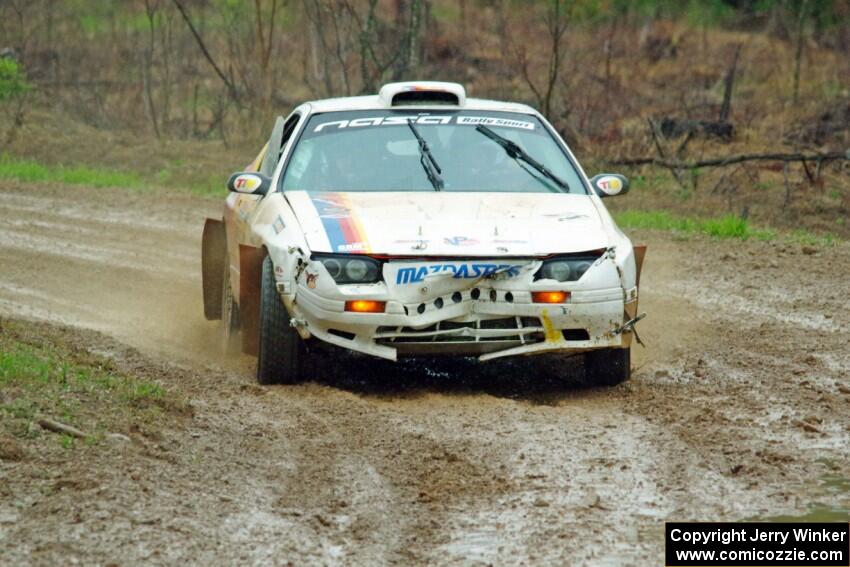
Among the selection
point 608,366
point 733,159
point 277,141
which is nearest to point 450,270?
point 608,366

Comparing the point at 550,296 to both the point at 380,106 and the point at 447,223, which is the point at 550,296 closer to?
the point at 447,223

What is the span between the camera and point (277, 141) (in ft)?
29.5

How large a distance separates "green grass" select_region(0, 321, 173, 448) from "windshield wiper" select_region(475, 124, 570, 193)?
2.59m

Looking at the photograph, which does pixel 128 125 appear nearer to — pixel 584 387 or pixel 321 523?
pixel 584 387

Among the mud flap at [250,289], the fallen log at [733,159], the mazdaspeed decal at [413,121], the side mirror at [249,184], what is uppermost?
the mazdaspeed decal at [413,121]

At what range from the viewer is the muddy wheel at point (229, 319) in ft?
29.2

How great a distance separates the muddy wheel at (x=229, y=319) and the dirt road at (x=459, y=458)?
0.21 metres

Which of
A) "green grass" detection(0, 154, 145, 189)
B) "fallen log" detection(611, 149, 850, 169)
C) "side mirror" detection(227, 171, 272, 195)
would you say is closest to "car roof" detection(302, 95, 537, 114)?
"side mirror" detection(227, 171, 272, 195)

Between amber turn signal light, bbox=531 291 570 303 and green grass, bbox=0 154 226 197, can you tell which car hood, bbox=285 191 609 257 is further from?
green grass, bbox=0 154 226 197

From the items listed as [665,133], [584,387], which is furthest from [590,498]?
[665,133]

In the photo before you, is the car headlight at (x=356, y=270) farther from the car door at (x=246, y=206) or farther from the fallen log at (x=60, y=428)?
the fallen log at (x=60, y=428)

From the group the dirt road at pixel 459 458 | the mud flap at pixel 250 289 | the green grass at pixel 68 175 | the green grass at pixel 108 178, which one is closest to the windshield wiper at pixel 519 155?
the dirt road at pixel 459 458

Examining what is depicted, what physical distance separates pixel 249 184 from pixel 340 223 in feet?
3.69

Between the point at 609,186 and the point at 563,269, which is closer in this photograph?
the point at 563,269
